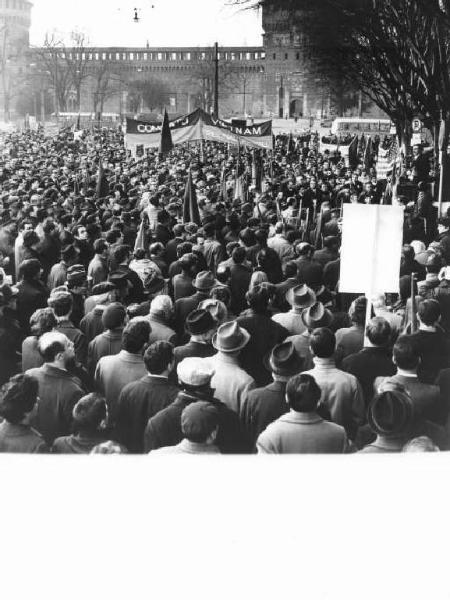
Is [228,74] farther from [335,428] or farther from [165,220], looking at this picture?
[335,428]

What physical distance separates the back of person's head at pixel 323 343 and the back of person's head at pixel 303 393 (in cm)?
67

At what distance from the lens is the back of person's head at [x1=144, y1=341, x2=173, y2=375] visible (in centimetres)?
495

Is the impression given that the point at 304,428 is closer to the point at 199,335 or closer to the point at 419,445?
the point at 419,445

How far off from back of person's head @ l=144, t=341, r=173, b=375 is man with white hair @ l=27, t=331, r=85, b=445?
1.50ft

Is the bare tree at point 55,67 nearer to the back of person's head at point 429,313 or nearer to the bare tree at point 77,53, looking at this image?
the bare tree at point 77,53

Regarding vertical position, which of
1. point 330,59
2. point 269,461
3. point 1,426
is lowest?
point 269,461

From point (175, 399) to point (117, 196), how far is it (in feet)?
33.6

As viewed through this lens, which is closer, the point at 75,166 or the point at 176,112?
the point at 75,166

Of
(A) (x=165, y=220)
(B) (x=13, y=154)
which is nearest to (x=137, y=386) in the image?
(A) (x=165, y=220)

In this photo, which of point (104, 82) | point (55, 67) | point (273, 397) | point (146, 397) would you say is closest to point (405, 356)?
point (273, 397)

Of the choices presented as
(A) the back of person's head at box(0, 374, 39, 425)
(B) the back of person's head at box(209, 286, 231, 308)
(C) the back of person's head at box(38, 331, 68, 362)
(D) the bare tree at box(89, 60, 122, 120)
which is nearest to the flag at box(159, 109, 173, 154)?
(B) the back of person's head at box(209, 286, 231, 308)

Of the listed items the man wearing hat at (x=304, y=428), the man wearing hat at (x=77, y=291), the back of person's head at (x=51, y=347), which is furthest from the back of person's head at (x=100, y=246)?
the man wearing hat at (x=304, y=428)

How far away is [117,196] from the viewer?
14.7 m

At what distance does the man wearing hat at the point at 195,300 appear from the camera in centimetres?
708
